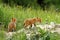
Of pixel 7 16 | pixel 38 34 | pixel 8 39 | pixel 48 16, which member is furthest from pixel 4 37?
pixel 48 16

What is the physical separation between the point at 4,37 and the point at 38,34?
4.64 feet

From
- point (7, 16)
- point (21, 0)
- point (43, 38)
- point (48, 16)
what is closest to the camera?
point (43, 38)

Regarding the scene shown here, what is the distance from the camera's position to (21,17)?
11.9 meters

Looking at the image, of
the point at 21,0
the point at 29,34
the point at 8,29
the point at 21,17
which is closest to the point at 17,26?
the point at 8,29

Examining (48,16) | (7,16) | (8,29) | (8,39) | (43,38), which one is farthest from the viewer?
(48,16)

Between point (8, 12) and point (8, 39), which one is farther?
point (8, 12)

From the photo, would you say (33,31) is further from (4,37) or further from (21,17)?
(21,17)

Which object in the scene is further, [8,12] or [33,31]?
[8,12]

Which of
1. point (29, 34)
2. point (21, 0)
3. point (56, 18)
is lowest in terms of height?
point (21, 0)

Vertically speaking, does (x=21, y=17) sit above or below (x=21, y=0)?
above

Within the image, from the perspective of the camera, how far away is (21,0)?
35125mm

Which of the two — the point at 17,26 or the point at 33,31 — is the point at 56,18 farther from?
the point at 33,31

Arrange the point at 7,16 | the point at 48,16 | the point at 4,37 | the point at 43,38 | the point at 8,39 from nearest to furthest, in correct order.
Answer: the point at 43,38 < the point at 8,39 < the point at 4,37 < the point at 7,16 < the point at 48,16

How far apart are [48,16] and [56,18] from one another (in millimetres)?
467
